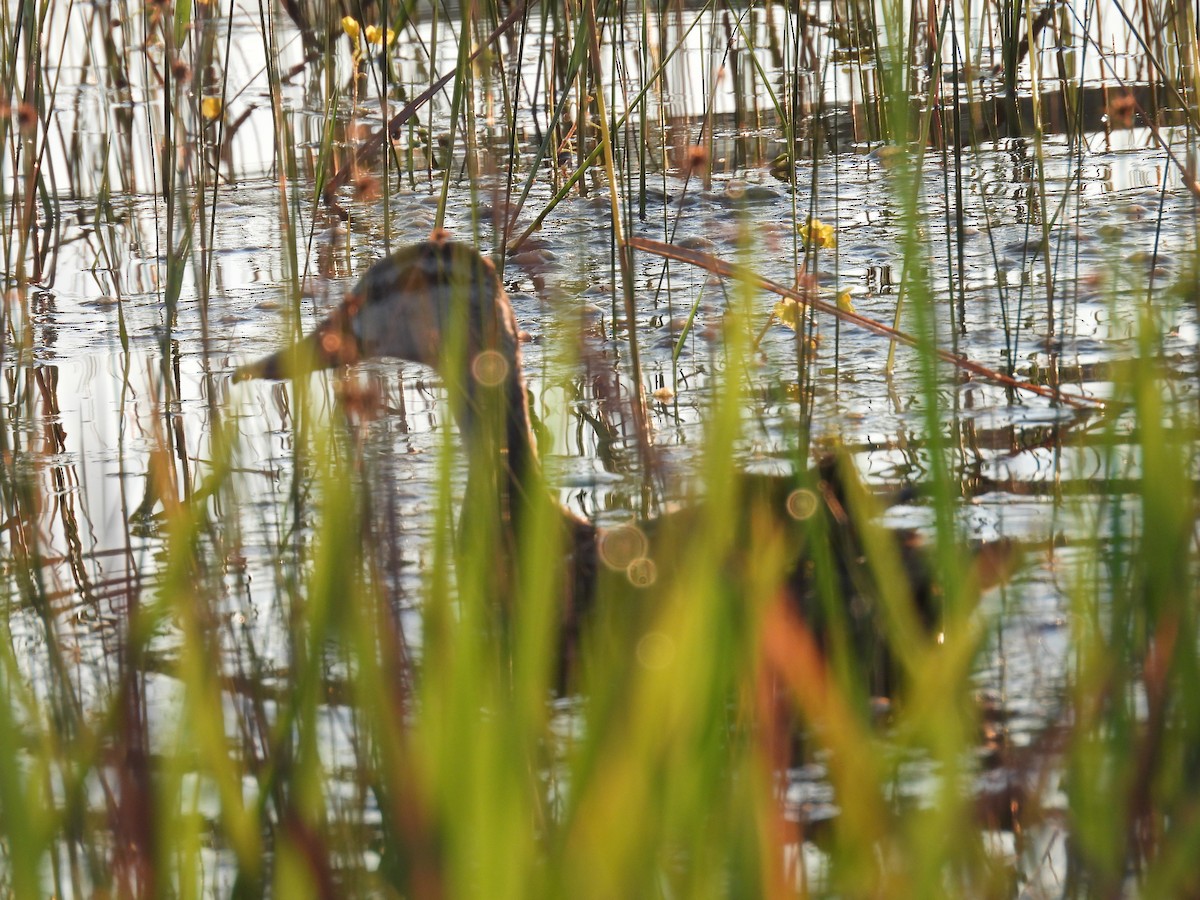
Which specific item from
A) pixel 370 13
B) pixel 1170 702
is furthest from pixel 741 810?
pixel 370 13

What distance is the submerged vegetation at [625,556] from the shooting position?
1539 mm

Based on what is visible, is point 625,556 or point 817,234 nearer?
point 625,556

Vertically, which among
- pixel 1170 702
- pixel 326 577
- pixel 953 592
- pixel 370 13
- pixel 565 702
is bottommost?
pixel 565 702

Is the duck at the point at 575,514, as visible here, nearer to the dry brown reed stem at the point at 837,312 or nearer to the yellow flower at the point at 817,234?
the dry brown reed stem at the point at 837,312

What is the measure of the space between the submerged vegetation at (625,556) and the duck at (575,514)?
0.02 meters

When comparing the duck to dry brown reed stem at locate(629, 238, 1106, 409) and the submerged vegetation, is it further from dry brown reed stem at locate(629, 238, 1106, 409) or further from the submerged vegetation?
dry brown reed stem at locate(629, 238, 1106, 409)

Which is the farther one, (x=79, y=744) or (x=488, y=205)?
(x=488, y=205)

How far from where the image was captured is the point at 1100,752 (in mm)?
1663

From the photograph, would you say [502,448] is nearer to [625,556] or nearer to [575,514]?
[625,556]

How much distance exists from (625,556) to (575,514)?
1.91ft

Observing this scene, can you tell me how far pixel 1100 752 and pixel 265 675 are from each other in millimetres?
1471

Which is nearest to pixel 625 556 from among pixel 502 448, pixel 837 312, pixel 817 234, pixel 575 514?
pixel 502 448

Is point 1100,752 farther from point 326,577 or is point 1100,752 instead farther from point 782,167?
point 782,167

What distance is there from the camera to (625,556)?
8.93 ft
